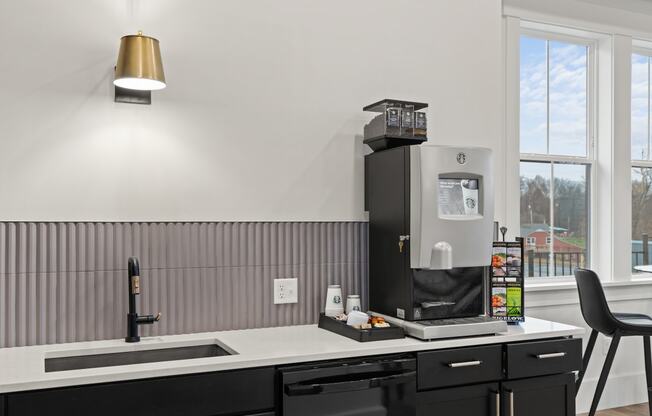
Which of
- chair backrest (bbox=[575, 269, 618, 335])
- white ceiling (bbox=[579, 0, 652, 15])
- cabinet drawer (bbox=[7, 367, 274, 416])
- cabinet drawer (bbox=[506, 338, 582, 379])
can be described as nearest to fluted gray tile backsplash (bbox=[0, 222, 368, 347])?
cabinet drawer (bbox=[7, 367, 274, 416])

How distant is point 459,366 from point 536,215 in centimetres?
176

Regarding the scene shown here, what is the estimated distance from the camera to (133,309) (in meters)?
2.29

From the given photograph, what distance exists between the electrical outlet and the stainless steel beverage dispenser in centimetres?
39

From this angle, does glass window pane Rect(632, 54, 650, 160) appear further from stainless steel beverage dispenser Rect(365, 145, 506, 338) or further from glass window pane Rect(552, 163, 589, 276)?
stainless steel beverage dispenser Rect(365, 145, 506, 338)

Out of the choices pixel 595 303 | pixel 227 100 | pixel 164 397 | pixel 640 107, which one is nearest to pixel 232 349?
pixel 164 397

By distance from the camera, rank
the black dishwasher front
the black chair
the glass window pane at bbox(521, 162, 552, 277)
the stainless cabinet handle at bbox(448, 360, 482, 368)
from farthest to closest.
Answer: the glass window pane at bbox(521, 162, 552, 277)
the black chair
the stainless cabinet handle at bbox(448, 360, 482, 368)
the black dishwasher front

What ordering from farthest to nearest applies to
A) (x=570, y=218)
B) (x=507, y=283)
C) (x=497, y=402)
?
(x=570, y=218) < (x=507, y=283) < (x=497, y=402)

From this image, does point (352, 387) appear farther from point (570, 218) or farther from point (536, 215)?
point (570, 218)

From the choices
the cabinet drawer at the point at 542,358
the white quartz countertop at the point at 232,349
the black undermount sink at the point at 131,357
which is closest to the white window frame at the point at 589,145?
the cabinet drawer at the point at 542,358

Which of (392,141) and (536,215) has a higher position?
(392,141)

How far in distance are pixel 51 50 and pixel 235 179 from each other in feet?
2.81

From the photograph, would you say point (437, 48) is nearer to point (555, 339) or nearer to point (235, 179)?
point (235, 179)

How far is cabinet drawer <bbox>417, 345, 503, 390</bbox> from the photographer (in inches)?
88.9

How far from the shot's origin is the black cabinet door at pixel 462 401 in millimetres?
2256
